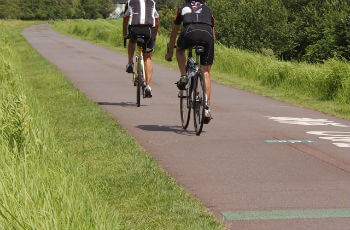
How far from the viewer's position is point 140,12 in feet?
41.1

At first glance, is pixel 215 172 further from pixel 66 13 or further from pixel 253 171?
pixel 66 13

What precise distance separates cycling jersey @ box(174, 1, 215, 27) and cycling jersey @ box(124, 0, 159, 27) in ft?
10.3

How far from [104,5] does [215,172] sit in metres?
161

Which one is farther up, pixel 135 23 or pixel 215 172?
pixel 135 23

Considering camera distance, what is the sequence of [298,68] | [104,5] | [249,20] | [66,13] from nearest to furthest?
[298,68] < [249,20] < [66,13] < [104,5]

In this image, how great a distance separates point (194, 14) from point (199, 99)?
111 centimetres

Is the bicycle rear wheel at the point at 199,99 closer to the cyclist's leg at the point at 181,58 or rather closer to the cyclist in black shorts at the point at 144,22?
the cyclist's leg at the point at 181,58

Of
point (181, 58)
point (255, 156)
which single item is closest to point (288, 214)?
point (255, 156)

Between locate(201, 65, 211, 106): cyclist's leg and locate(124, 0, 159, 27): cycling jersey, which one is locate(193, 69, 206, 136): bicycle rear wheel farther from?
locate(124, 0, 159, 27): cycling jersey

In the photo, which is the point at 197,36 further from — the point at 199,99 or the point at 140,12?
the point at 140,12

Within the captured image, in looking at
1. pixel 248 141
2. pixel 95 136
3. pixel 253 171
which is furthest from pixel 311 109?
pixel 253 171

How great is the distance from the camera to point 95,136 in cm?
927

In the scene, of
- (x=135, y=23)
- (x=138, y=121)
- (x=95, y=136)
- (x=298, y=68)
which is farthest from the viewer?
(x=298, y=68)

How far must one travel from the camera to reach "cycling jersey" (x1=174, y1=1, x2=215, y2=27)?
9336mm
